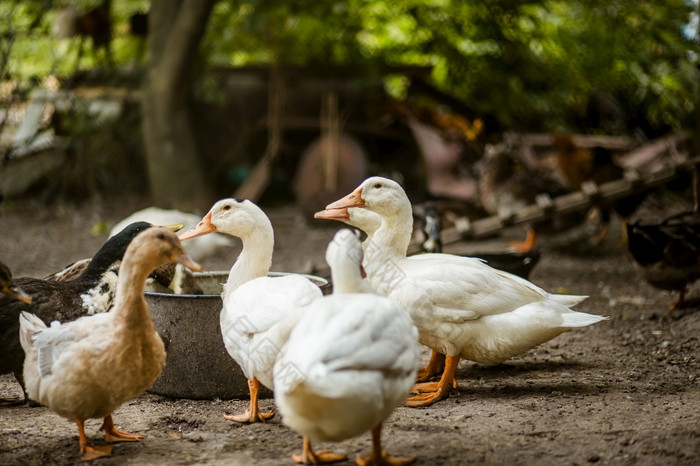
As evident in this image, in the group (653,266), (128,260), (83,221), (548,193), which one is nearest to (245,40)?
(83,221)

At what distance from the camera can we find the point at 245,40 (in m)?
11.7

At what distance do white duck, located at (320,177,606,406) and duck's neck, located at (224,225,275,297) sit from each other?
0.59 meters

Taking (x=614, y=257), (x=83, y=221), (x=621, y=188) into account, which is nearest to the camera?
(x=621, y=188)

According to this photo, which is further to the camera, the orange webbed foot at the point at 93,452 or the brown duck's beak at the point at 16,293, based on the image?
the brown duck's beak at the point at 16,293

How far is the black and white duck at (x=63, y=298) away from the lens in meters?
3.83

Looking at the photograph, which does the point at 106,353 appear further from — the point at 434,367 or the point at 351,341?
the point at 434,367

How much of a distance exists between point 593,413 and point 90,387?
2.38 meters

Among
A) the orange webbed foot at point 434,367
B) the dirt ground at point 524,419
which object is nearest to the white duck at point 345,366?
the dirt ground at point 524,419

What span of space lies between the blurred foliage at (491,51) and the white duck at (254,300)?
6.77m

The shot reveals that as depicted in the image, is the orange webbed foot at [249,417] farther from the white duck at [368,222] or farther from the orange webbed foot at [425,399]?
the white duck at [368,222]

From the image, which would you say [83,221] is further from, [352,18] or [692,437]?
[692,437]

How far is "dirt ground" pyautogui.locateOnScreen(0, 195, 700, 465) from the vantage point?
3.23m

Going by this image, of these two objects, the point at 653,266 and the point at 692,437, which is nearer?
the point at 692,437

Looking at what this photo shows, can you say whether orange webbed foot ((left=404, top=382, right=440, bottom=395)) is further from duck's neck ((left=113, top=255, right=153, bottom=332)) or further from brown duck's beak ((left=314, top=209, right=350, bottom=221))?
duck's neck ((left=113, top=255, right=153, bottom=332))
